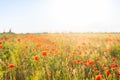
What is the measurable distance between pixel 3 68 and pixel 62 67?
1.10 meters

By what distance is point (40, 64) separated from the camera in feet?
14.8

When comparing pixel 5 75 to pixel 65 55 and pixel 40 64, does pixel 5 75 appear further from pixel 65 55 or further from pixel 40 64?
pixel 65 55

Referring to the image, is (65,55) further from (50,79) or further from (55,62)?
(50,79)

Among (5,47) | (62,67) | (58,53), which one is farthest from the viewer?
(5,47)

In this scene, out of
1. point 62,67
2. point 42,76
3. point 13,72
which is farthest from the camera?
point 62,67

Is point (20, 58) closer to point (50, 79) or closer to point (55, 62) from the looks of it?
point (55, 62)

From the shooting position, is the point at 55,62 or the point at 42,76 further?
the point at 55,62

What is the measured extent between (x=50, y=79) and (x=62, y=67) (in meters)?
0.64

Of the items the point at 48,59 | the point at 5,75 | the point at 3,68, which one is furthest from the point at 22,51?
the point at 5,75

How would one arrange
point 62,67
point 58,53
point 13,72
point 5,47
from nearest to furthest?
point 13,72
point 62,67
point 58,53
point 5,47

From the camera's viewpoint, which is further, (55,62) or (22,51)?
(22,51)

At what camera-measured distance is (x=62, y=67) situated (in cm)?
443

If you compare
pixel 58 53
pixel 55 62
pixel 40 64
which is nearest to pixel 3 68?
pixel 40 64

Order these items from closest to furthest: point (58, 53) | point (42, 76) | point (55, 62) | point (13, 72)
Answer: point (42, 76) < point (13, 72) < point (55, 62) < point (58, 53)
